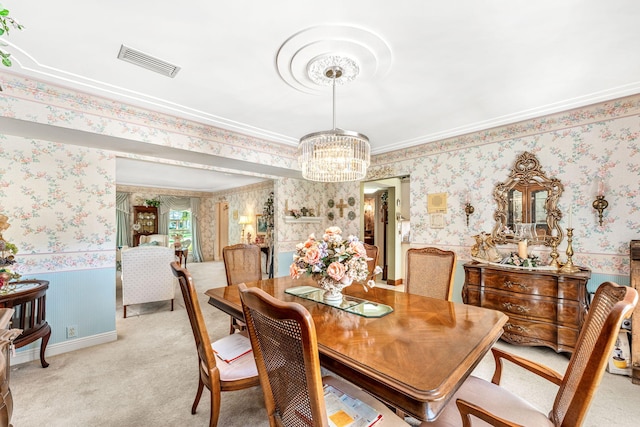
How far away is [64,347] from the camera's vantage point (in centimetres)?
273

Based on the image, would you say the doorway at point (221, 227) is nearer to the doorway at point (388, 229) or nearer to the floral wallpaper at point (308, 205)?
the floral wallpaper at point (308, 205)

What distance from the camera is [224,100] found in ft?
8.61

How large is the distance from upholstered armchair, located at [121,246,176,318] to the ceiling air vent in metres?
2.70

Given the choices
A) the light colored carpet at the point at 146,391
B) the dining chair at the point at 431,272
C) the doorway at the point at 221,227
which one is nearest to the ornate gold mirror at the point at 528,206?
the light colored carpet at the point at 146,391

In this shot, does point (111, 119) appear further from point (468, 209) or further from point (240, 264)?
point (468, 209)

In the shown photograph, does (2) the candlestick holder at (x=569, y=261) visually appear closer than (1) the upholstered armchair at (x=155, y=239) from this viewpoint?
Yes

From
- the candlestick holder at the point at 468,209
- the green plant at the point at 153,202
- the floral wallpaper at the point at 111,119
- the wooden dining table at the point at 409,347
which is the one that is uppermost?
the floral wallpaper at the point at 111,119

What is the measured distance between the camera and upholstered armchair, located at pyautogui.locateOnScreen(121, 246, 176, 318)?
378 cm

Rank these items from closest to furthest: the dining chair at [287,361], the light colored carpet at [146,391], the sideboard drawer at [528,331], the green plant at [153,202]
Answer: the dining chair at [287,361]
the light colored carpet at [146,391]
the sideboard drawer at [528,331]
the green plant at [153,202]

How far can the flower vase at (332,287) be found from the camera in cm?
175

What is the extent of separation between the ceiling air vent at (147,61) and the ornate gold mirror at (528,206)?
352cm

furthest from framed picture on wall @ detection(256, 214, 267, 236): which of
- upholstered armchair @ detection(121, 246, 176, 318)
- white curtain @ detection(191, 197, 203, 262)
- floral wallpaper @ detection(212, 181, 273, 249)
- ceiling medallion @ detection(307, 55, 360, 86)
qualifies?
Result: ceiling medallion @ detection(307, 55, 360, 86)

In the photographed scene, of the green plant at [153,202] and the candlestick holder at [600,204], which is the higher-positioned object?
the green plant at [153,202]

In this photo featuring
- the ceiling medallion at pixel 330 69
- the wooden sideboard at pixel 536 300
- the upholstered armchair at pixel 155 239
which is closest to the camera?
the ceiling medallion at pixel 330 69
